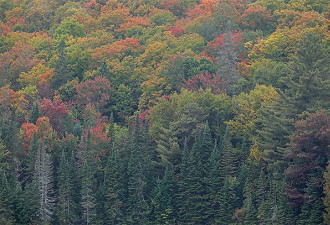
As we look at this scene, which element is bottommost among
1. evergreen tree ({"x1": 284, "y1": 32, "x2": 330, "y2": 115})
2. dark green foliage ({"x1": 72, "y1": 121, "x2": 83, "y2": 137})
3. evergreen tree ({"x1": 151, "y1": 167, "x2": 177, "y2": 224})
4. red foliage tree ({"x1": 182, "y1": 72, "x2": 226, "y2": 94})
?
evergreen tree ({"x1": 151, "y1": 167, "x2": 177, "y2": 224})

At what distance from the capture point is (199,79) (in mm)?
77688

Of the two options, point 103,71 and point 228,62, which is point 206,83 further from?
point 103,71

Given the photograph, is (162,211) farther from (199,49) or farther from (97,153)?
(199,49)

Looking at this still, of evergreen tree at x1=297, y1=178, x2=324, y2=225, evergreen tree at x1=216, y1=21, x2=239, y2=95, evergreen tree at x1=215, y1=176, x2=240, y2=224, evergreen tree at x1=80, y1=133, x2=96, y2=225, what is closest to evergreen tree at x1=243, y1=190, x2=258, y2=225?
evergreen tree at x1=215, y1=176, x2=240, y2=224

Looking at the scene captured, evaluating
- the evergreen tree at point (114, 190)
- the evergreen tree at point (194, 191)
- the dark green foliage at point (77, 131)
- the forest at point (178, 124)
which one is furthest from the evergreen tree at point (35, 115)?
the evergreen tree at point (194, 191)

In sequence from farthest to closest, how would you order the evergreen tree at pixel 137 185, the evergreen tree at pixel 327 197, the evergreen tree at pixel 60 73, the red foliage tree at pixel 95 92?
1. the evergreen tree at pixel 60 73
2. the red foliage tree at pixel 95 92
3. the evergreen tree at pixel 137 185
4. the evergreen tree at pixel 327 197

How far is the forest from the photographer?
197ft

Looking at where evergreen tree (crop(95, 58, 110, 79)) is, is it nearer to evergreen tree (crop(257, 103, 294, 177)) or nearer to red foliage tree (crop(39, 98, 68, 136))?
red foliage tree (crop(39, 98, 68, 136))

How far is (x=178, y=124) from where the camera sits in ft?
226

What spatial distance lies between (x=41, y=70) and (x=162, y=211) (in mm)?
36563

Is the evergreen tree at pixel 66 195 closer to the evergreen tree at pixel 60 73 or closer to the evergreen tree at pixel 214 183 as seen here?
the evergreen tree at pixel 214 183

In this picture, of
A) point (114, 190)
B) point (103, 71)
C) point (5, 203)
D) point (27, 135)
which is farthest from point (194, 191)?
point (103, 71)

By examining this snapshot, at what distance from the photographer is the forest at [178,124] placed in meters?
59.9

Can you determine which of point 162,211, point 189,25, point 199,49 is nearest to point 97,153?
point 162,211
